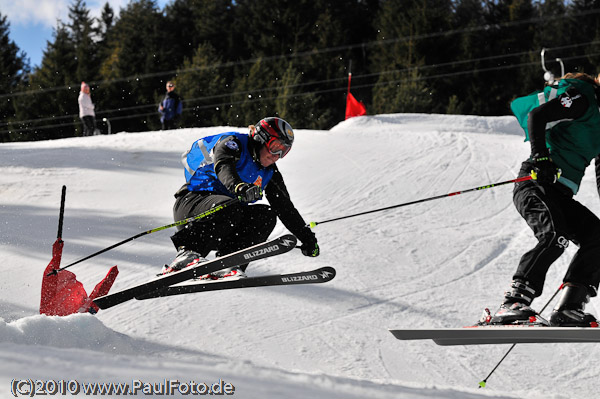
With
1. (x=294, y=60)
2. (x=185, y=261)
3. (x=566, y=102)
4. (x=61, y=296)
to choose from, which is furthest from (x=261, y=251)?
(x=294, y=60)

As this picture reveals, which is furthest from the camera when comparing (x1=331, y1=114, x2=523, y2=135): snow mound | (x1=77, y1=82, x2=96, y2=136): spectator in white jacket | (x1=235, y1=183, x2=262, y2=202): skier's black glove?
(x1=77, y1=82, x2=96, y2=136): spectator in white jacket

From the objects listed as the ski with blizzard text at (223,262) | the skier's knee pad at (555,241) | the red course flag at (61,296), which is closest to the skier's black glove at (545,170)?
the skier's knee pad at (555,241)

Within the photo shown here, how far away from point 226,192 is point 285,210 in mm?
506

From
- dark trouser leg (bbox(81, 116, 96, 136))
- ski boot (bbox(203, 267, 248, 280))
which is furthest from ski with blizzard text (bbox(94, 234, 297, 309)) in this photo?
dark trouser leg (bbox(81, 116, 96, 136))

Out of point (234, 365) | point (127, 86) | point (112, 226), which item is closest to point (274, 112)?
point (127, 86)

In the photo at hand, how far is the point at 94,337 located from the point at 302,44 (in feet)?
122

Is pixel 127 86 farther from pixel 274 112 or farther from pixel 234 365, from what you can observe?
pixel 234 365

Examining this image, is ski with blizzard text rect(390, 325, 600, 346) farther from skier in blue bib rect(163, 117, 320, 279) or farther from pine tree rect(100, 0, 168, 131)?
pine tree rect(100, 0, 168, 131)

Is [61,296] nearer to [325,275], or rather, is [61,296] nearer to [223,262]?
[223,262]

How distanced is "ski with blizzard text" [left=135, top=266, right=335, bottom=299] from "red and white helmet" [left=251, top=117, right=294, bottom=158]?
3.06 ft

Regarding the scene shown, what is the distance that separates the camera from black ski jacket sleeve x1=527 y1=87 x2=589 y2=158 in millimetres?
4055

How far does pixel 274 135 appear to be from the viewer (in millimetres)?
4848

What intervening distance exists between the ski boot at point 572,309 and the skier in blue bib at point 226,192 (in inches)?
78.3

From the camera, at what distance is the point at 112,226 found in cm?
787
